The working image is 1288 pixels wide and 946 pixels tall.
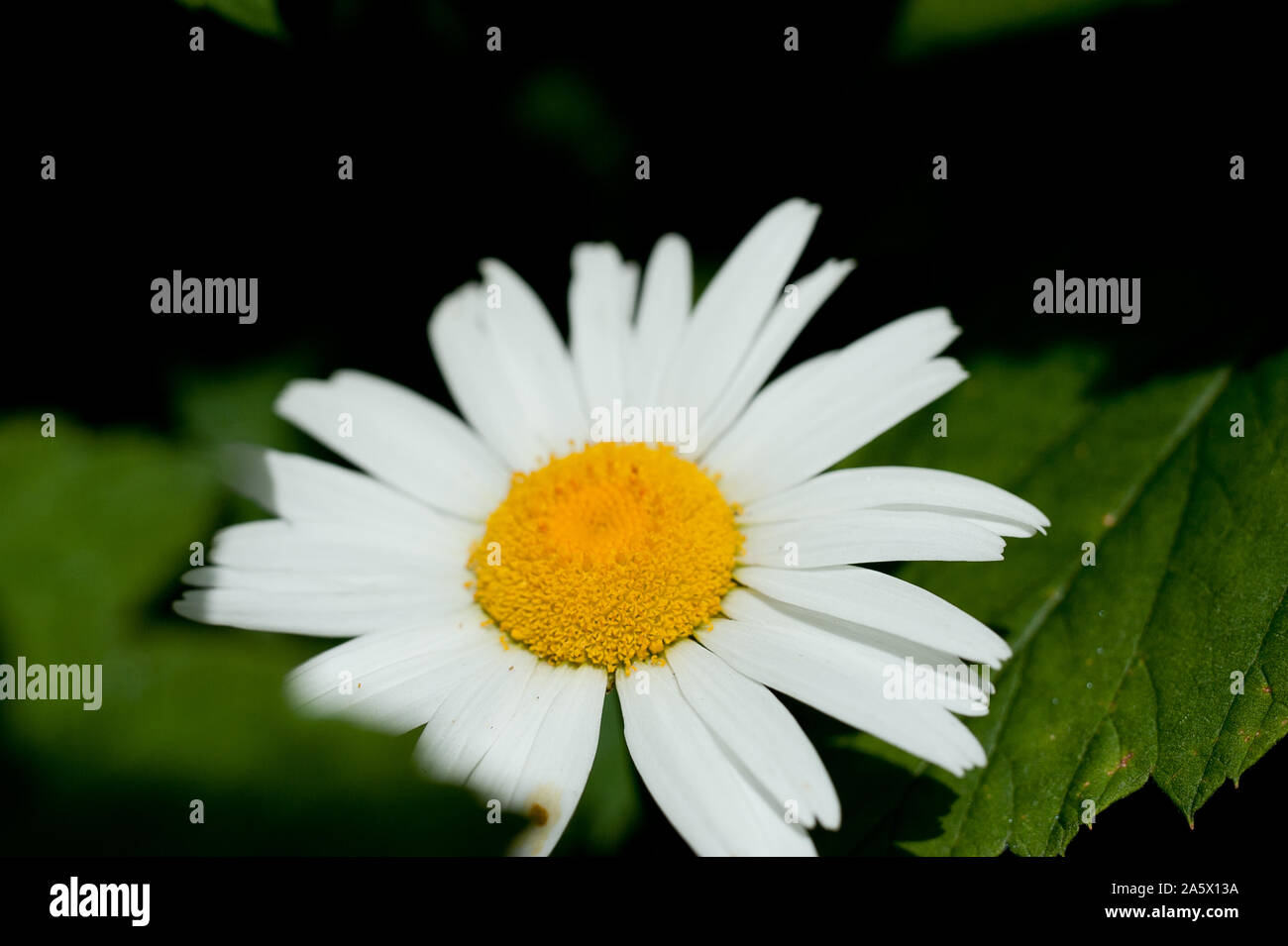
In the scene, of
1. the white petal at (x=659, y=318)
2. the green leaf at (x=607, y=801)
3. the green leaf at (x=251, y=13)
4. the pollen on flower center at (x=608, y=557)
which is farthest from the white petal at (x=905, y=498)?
the green leaf at (x=251, y=13)

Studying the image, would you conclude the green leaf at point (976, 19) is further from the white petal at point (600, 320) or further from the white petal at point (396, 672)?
the white petal at point (396, 672)

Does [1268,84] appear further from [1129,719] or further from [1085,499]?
[1129,719]

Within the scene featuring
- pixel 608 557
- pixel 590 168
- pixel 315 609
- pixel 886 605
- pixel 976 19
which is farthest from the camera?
pixel 590 168

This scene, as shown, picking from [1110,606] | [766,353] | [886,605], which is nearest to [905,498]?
[886,605]

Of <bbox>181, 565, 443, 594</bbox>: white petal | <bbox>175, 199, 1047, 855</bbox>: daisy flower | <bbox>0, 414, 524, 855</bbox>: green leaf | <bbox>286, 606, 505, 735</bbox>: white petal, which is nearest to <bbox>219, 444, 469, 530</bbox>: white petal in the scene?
<bbox>175, 199, 1047, 855</bbox>: daisy flower

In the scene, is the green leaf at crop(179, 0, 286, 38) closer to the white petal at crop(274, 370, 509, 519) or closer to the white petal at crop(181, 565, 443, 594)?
the white petal at crop(274, 370, 509, 519)

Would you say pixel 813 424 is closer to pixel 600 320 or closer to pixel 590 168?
pixel 600 320
